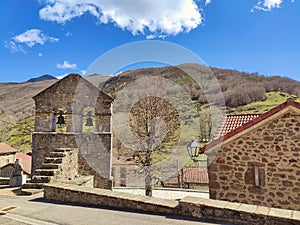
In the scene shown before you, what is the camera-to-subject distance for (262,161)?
301 inches

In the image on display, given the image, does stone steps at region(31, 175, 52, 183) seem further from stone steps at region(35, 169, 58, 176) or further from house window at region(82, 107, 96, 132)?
house window at region(82, 107, 96, 132)

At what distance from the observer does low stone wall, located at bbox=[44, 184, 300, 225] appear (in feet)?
13.1

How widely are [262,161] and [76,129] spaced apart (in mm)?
7400

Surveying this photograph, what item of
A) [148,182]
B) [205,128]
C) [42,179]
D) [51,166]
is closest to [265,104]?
[205,128]

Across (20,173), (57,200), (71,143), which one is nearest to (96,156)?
(71,143)

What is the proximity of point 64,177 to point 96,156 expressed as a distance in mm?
2039

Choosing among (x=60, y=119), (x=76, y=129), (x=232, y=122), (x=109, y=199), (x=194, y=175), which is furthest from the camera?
(x=194, y=175)

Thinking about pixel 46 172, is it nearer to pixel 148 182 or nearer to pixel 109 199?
pixel 109 199

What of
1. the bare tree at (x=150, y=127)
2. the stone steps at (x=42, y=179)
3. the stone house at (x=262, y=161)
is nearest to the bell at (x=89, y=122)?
the bare tree at (x=150, y=127)

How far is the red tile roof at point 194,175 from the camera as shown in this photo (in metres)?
21.8

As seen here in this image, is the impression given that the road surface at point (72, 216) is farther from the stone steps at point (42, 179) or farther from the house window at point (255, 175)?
the house window at point (255, 175)

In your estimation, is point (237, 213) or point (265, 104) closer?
point (237, 213)

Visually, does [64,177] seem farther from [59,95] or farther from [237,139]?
[237,139]

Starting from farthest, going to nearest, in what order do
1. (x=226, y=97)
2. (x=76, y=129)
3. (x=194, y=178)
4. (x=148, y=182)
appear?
(x=226, y=97) → (x=194, y=178) → (x=148, y=182) → (x=76, y=129)
